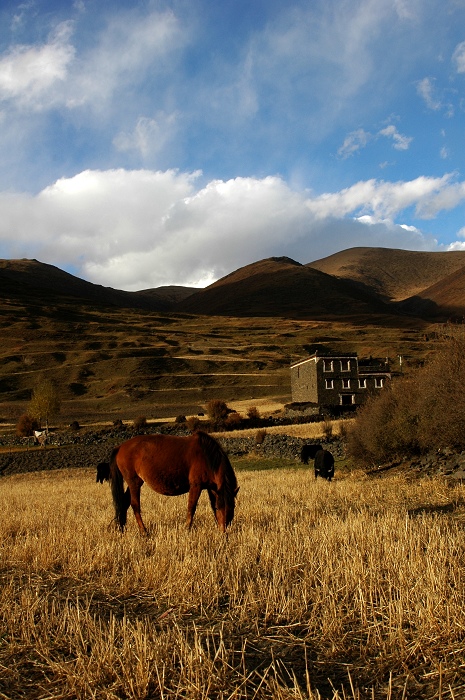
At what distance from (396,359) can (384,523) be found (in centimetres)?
10452

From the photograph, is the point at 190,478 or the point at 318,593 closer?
the point at 318,593

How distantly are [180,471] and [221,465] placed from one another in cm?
79

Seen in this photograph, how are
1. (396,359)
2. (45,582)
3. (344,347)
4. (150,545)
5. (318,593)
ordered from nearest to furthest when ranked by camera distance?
1. (318,593)
2. (45,582)
3. (150,545)
4. (396,359)
5. (344,347)

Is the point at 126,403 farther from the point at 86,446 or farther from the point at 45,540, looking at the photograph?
the point at 45,540

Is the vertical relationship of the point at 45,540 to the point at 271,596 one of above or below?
below

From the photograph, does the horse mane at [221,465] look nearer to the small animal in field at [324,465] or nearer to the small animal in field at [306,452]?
the small animal in field at [324,465]

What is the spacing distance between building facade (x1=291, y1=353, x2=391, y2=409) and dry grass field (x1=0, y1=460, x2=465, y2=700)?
6048cm

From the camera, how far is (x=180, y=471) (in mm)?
10023

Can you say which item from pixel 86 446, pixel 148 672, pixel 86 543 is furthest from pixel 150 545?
pixel 86 446

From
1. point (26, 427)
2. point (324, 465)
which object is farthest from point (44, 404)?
point (324, 465)

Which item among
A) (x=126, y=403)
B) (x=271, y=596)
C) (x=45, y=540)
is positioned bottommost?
(x=126, y=403)

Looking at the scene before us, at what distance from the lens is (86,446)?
53625 mm

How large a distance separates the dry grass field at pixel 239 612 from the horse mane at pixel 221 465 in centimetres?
66

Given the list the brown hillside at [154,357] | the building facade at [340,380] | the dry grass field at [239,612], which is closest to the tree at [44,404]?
the brown hillside at [154,357]
